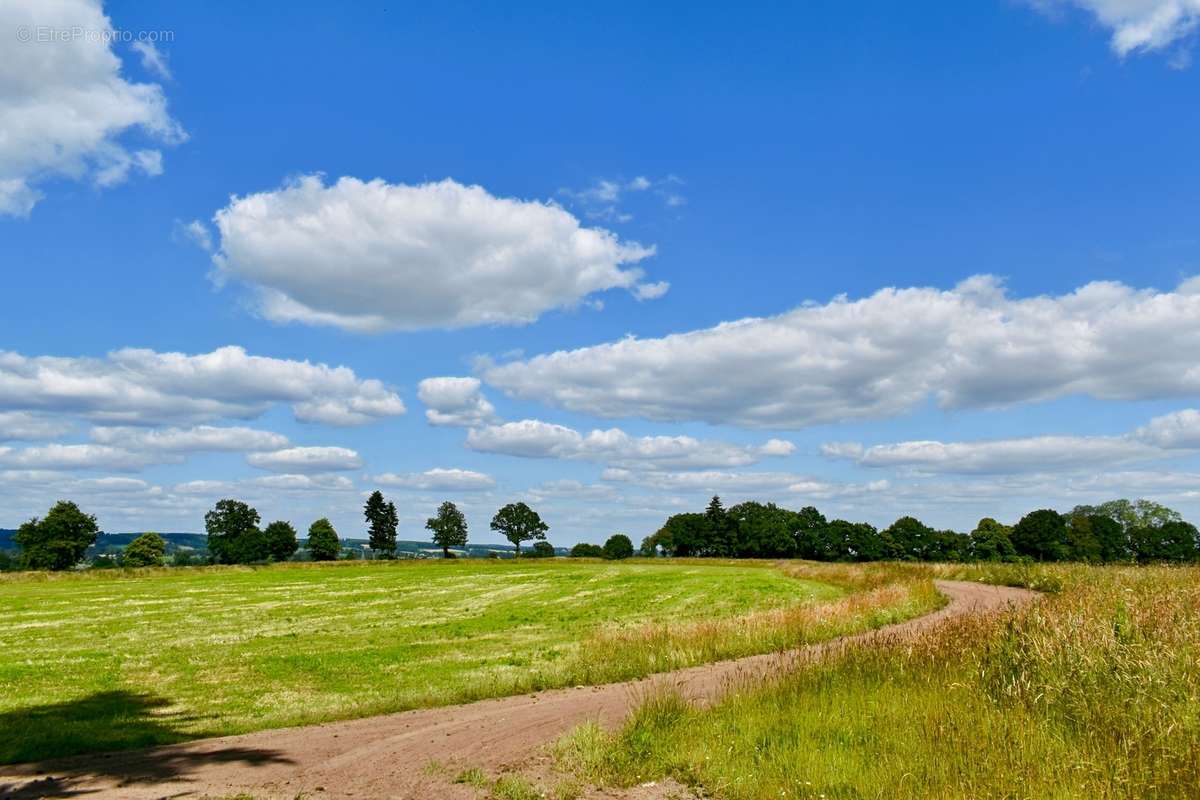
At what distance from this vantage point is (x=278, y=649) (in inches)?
1077

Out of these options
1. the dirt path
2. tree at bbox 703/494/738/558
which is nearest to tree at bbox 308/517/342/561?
tree at bbox 703/494/738/558

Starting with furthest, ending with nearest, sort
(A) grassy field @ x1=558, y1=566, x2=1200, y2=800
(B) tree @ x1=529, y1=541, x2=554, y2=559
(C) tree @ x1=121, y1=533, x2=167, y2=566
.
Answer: (B) tree @ x1=529, y1=541, x2=554, y2=559, (C) tree @ x1=121, y1=533, x2=167, y2=566, (A) grassy field @ x1=558, y1=566, x2=1200, y2=800

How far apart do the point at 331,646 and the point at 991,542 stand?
144878 millimetres

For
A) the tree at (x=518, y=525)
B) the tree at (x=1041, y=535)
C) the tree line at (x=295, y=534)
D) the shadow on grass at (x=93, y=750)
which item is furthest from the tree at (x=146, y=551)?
the tree at (x=1041, y=535)

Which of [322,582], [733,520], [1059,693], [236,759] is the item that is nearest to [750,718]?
[1059,693]

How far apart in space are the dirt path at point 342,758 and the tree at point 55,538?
460 ft

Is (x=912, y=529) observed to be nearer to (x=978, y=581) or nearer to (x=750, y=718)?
(x=978, y=581)

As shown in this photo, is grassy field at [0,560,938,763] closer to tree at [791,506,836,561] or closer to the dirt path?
the dirt path

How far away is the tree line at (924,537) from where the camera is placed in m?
135

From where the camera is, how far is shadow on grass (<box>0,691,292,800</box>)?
11.2 m

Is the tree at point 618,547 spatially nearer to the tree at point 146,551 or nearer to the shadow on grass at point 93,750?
the tree at point 146,551

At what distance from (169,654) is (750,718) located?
78.4ft

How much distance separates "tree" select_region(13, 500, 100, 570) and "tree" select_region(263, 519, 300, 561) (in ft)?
107

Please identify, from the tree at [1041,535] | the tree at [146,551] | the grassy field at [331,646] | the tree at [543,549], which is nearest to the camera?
the grassy field at [331,646]
